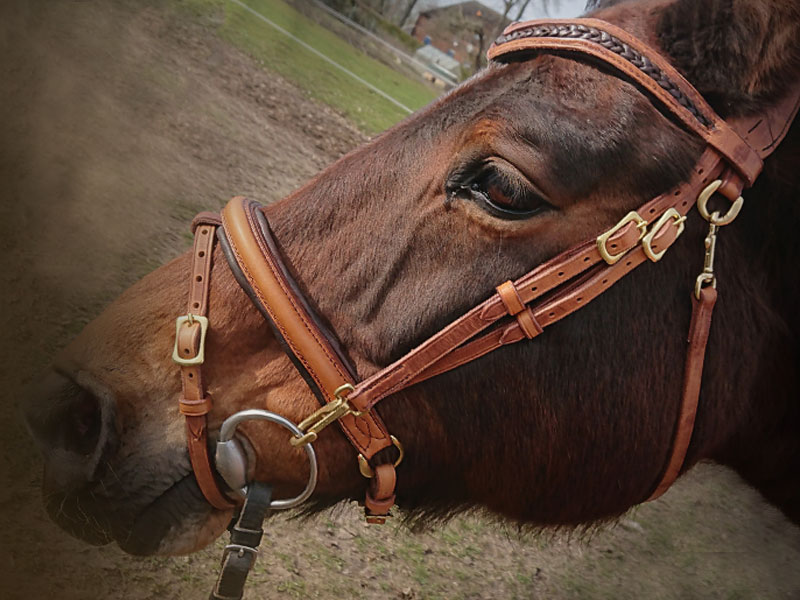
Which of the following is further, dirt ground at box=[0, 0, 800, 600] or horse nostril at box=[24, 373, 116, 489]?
dirt ground at box=[0, 0, 800, 600]

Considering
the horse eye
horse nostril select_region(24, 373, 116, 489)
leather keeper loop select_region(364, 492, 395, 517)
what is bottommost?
horse nostril select_region(24, 373, 116, 489)

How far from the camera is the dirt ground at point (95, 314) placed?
2.73m

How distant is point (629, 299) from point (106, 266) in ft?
12.7

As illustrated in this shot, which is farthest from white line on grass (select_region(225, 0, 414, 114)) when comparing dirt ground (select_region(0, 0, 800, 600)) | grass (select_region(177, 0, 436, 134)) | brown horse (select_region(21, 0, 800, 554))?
brown horse (select_region(21, 0, 800, 554))

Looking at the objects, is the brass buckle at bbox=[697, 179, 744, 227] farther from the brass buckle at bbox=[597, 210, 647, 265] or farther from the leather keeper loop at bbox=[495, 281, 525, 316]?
the leather keeper loop at bbox=[495, 281, 525, 316]

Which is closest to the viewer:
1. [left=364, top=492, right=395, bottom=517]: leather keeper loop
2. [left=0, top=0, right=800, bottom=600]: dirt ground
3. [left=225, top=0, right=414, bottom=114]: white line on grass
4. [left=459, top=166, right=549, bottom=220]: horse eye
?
[left=459, top=166, right=549, bottom=220]: horse eye

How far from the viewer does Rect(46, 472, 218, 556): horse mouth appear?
1.62 meters

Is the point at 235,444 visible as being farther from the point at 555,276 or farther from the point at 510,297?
the point at 555,276

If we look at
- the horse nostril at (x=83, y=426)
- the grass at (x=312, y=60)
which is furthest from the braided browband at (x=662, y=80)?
the grass at (x=312, y=60)

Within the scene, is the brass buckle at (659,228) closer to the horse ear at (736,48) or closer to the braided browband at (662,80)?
the braided browband at (662,80)

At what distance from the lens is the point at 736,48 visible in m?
1.51

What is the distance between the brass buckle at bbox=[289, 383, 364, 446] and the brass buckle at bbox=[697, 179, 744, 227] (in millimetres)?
1027

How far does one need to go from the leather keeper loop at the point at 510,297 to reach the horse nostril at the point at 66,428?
3.55 ft

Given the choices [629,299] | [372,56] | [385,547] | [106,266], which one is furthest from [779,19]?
[372,56]
